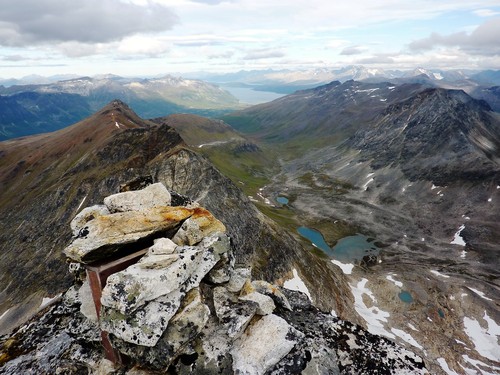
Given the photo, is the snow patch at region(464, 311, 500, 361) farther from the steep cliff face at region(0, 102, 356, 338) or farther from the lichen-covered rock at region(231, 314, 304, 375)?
the lichen-covered rock at region(231, 314, 304, 375)

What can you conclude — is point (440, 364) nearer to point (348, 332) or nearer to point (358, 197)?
point (348, 332)

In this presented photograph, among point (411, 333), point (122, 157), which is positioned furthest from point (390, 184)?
point (122, 157)

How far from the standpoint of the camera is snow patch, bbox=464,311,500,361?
7462cm

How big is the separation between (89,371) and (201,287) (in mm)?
7377

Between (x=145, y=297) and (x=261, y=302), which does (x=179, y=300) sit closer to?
(x=145, y=297)

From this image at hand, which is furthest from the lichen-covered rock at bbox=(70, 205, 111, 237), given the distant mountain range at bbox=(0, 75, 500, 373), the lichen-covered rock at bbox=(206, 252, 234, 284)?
the distant mountain range at bbox=(0, 75, 500, 373)

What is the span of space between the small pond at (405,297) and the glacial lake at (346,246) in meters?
22.0

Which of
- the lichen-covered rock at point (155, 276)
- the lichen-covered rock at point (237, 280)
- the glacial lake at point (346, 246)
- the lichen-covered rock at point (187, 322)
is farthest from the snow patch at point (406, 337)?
the lichen-covered rock at point (187, 322)

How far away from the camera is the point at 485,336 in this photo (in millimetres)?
80812

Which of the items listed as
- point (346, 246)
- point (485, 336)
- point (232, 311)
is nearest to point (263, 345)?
point (232, 311)

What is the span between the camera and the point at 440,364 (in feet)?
219

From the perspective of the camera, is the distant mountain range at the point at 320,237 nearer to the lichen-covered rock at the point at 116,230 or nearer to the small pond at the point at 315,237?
the small pond at the point at 315,237

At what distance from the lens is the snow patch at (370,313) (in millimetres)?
73812

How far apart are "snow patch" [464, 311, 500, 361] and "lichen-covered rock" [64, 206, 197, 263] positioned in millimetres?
86308
